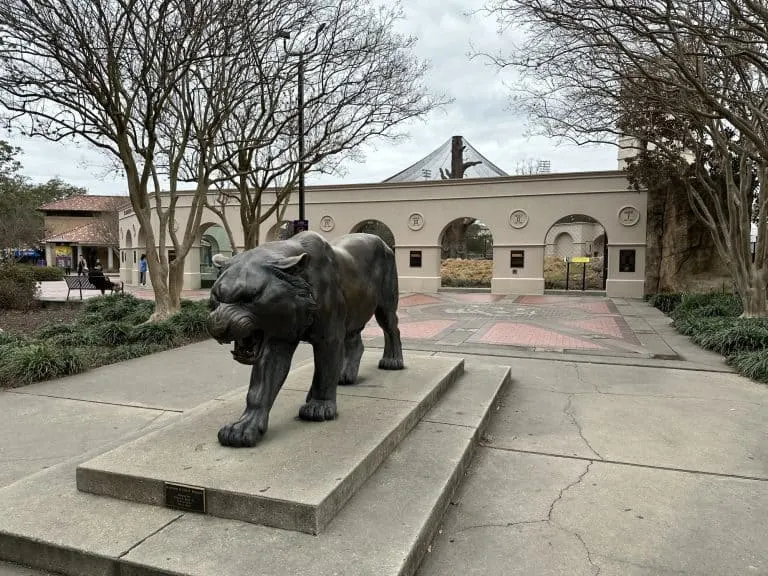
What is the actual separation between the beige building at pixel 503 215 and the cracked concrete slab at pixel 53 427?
538 inches

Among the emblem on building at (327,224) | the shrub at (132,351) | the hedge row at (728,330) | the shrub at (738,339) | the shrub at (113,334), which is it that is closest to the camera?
the hedge row at (728,330)

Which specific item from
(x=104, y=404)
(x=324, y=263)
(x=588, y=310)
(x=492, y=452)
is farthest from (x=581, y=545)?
(x=588, y=310)

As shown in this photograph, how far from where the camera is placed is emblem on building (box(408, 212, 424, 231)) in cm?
2200

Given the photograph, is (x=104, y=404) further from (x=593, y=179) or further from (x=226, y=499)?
(x=593, y=179)

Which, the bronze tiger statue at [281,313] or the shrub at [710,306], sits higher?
the bronze tiger statue at [281,313]

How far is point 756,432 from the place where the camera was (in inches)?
181

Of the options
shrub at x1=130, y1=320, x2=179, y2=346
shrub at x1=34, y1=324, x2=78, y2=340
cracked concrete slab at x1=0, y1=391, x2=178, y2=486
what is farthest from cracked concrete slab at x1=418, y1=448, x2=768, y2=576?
shrub at x1=34, y1=324, x2=78, y2=340

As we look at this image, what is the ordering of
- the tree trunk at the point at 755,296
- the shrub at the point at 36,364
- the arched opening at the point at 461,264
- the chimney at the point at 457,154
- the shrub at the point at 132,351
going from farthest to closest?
the chimney at the point at 457,154, the arched opening at the point at 461,264, the tree trunk at the point at 755,296, the shrub at the point at 132,351, the shrub at the point at 36,364

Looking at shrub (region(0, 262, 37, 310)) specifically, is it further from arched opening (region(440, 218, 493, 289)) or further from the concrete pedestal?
arched opening (region(440, 218, 493, 289))

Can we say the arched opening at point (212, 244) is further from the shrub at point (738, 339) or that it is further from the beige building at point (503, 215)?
the shrub at point (738, 339)

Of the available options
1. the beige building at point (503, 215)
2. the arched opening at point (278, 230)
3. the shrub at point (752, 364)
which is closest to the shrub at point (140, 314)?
the arched opening at point (278, 230)

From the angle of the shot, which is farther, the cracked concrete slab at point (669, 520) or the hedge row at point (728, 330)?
the hedge row at point (728, 330)

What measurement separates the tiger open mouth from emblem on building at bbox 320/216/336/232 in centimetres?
2050

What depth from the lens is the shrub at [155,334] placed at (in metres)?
8.87
